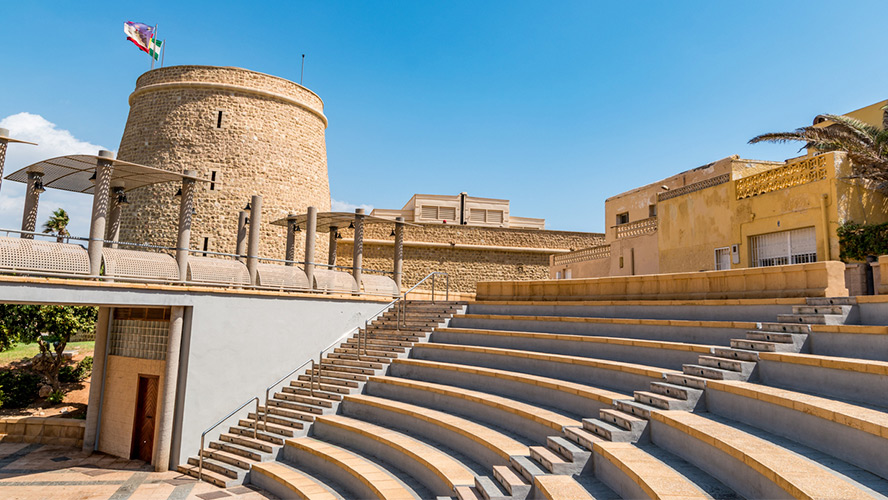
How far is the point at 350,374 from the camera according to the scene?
12.3 m

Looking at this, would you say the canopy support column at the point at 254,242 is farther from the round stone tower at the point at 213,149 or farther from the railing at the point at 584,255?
the railing at the point at 584,255

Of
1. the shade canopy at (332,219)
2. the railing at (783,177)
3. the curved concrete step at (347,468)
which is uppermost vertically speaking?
the railing at (783,177)

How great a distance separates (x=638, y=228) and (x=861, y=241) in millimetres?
7941

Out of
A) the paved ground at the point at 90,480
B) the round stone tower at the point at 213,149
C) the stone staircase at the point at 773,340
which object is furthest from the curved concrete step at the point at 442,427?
the round stone tower at the point at 213,149

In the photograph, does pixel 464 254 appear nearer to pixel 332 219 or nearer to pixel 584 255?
pixel 584 255

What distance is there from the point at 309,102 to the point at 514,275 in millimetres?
→ 13729

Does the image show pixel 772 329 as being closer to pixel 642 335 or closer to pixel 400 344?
pixel 642 335

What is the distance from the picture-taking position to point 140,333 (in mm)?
12594

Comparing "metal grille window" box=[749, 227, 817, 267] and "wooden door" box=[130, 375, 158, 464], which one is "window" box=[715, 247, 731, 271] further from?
"wooden door" box=[130, 375, 158, 464]

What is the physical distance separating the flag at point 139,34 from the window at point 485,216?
1949cm

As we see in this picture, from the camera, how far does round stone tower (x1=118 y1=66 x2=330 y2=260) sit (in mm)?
23781

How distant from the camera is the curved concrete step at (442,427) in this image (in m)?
7.49

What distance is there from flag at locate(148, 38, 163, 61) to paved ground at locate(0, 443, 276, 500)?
17.5 metres

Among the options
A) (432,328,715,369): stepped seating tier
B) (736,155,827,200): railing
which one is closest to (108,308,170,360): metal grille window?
(432,328,715,369): stepped seating tier
